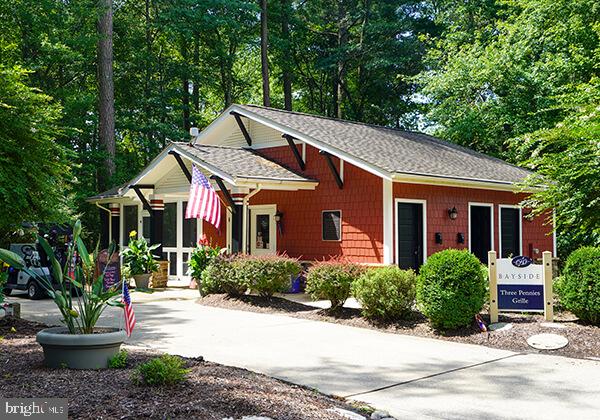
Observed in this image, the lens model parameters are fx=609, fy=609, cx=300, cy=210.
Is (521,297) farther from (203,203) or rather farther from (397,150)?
(397,150)

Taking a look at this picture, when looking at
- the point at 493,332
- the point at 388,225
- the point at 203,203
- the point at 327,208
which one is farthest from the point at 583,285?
the point at 203,203

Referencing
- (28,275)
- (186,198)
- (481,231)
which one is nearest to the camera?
(28,275)

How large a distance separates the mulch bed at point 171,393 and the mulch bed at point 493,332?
3843 mm

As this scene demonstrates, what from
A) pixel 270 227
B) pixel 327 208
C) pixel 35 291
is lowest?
pixel 35 291

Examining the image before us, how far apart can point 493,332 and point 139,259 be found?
10.5 m

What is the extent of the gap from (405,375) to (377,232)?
25.0 ft

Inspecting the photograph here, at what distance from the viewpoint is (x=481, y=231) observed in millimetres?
16719

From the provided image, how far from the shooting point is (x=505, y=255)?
1716cm

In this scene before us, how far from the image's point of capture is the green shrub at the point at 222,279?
13156 millimetres

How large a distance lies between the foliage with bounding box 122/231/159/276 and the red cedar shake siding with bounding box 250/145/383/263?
10.5ft

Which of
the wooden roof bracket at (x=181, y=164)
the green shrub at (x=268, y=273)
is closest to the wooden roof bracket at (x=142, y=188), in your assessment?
the wooden roof bracket at (x=181, y=164)

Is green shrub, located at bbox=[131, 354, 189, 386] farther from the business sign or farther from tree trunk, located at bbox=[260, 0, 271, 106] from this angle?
tree trunk, located at bbox=[260, 0, 271, 106]

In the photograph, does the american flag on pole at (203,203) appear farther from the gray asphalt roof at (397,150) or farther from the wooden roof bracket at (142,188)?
the wooden roof bracket at (142,188)

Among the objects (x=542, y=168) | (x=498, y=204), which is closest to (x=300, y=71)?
(x=498, y=204)
